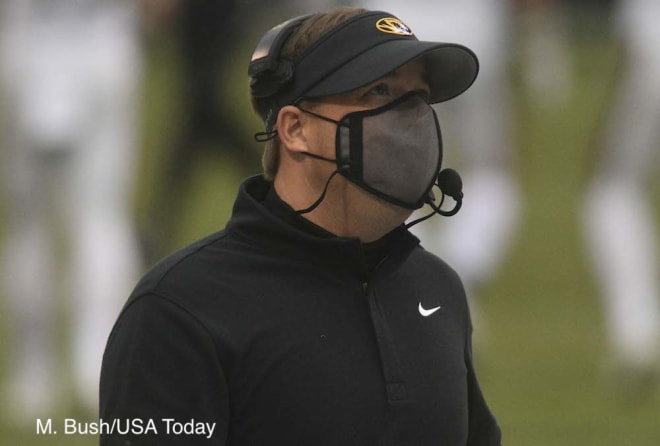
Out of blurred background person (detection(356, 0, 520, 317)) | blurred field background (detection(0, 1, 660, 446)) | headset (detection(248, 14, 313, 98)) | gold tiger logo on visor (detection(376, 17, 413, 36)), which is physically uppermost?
gold tiger logo on visor (detection(376, 17, 413, 36))

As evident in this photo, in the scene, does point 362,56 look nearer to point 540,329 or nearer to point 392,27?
point 392,27

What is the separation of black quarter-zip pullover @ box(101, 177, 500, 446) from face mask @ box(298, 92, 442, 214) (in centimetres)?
10

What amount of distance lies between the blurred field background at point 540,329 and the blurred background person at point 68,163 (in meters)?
0.36

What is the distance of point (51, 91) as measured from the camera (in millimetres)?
8500

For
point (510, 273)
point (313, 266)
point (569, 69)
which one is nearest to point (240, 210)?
point (313, 266)

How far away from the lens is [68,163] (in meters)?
8.55

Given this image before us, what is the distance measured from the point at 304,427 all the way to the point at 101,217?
251 inches

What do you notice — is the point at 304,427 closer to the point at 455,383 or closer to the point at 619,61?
the point at 455,383

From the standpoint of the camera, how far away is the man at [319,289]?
8.48 ft

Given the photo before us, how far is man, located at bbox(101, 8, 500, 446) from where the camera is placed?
259 cm

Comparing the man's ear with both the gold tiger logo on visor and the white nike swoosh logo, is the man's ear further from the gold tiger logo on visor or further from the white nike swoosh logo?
the white nike swoosh logo

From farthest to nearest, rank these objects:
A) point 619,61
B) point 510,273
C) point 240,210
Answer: point 510,273 < point 619,61 < point 240,210

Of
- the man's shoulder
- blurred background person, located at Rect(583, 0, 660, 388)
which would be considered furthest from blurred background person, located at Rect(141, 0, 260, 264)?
the man's shoulder

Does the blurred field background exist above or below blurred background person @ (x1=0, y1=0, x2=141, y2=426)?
below
